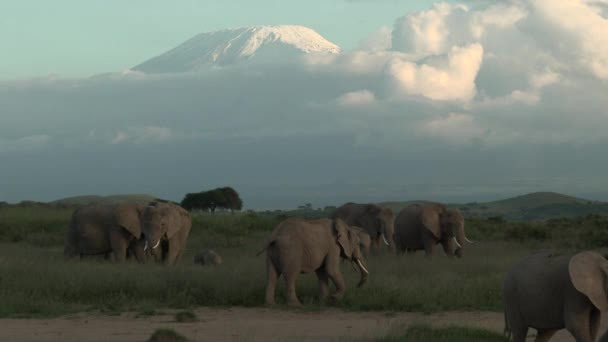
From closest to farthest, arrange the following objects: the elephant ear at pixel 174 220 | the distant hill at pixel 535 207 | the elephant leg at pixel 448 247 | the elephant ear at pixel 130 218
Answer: the elephant ear at pixel 174 220 < the elephant ear at pixel 130 218 < the elephant leg at pixel 448 247 < the distant hill at pixel 535 207

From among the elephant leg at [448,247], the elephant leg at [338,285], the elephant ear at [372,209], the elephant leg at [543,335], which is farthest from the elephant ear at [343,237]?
the elephant ear at [372,209]

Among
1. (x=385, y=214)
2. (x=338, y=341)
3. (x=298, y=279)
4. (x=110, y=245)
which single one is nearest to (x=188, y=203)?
(x=385, y=214)

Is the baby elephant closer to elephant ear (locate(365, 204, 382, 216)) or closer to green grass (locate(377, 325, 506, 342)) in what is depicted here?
elephant ear (locate(365, 204, 382, 216))

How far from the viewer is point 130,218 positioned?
911 inches

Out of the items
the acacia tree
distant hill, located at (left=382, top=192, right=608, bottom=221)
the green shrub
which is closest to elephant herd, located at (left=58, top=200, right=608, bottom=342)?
the green shrub

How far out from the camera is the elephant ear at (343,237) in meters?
17.6

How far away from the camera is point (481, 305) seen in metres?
17.3

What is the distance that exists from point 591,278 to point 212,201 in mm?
59136

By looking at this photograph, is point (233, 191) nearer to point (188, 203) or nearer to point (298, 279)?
point (188, 203)

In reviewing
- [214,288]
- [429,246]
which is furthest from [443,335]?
[429,246]

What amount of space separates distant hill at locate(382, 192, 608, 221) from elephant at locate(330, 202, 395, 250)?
59724 millimetres

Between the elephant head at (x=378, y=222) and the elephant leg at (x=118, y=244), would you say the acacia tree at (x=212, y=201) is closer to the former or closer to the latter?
the elephant head at (x=378, y=222)

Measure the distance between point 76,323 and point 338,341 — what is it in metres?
4.09

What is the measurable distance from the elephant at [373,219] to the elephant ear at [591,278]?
59.9 feet
